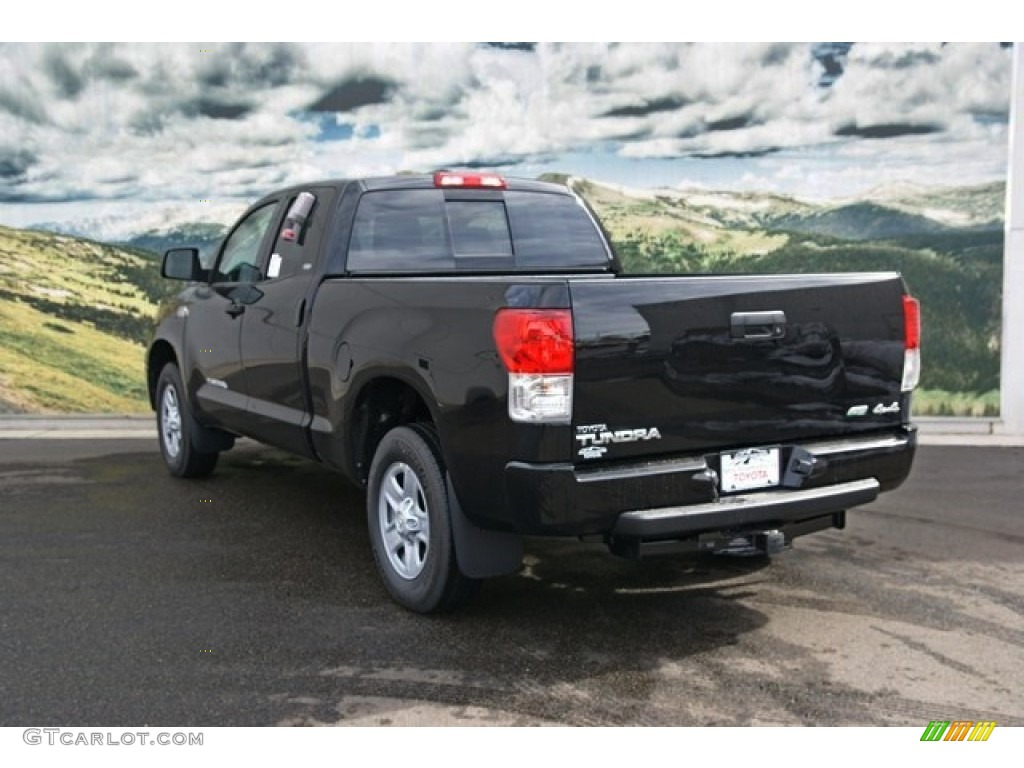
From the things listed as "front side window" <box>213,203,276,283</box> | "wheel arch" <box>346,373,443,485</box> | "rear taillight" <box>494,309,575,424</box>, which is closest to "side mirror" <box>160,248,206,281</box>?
"front side window" <box>213,203,276,283</box>

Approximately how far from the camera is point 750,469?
3938 mm

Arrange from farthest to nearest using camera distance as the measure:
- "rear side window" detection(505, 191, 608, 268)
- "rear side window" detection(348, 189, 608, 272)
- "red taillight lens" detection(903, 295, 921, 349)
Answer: "rear side window" detection(505, 191, 608, 268) → "rear side window" detection(348, 189, 608, 272) → "red taillight lens" detection(903, 295, 921, 349)

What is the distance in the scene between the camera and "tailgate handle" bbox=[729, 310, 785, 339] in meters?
3.84

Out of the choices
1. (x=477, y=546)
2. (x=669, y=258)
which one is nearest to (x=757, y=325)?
(x=477, y=546)

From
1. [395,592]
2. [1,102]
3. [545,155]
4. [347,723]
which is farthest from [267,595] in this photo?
[1,102]

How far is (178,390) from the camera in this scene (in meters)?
6.88

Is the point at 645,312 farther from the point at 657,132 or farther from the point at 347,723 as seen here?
the point at 657,132

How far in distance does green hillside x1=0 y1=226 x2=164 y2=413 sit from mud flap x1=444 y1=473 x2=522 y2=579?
6.79m

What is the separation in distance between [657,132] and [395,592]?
21.4 feet

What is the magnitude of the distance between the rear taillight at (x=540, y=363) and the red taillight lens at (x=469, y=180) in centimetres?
203

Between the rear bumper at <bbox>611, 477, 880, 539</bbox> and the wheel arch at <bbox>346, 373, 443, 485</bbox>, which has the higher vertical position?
the wheel arch at <bbox>346, 373, 443, 485</bbox>

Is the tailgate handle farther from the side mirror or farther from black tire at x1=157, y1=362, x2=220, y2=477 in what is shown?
black tire at x1=157, y1=362, x2=220, y2=477
